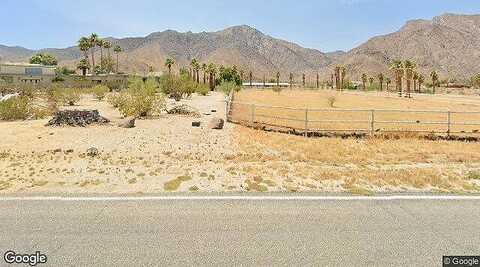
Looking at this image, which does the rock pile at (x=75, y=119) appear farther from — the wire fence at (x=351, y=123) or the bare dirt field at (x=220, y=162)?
the wire fence at (x=351, y=123)

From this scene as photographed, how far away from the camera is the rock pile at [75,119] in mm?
17094

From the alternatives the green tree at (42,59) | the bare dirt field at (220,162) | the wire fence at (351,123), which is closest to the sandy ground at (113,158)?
the bare dirt field at (220,162)

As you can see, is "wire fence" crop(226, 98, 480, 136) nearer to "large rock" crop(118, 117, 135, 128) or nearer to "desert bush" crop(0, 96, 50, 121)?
"large rock" crop(118, 117, 135, 128)

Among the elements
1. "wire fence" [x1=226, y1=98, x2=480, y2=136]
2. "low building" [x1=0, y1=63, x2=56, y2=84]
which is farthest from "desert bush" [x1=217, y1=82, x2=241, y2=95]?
"low building" [x1=0, y1=63, x2=56, y2=84]

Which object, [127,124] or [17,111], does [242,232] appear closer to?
[127,124]

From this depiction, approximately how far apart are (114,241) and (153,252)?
680 mm

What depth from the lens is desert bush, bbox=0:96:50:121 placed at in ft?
67.5

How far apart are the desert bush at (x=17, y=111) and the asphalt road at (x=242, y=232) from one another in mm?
16693

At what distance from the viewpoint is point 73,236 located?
513 centimetres

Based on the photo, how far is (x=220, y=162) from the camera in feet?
34.0

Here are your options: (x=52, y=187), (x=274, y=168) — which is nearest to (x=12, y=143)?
(x=52, y=187)

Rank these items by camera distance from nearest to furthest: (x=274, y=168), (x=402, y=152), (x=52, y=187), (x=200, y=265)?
1. (x=200, y=265)
2. (x=52, y=187)
3. (x=274, y=168)
4. (x=402, y=152)

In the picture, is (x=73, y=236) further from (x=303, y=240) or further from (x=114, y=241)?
(x=303, y=240)

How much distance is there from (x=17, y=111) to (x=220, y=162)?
16.1 metres
